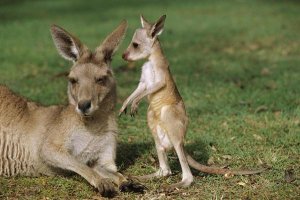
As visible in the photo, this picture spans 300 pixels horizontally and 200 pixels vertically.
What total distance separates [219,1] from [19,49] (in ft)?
30.2

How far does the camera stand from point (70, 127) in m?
4.22

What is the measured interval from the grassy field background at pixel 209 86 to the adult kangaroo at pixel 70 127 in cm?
14

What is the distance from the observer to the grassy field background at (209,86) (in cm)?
418

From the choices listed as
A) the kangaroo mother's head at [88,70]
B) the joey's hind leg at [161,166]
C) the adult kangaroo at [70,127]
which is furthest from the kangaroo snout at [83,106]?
the joey's hind leg at [161,166]

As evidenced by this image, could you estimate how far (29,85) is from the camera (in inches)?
301

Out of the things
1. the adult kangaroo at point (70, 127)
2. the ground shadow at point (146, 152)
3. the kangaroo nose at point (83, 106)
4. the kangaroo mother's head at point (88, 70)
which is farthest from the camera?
the ground shadow at point (146, 152)

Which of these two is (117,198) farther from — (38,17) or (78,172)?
(38,17)

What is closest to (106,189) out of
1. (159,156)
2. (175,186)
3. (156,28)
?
(175,186)

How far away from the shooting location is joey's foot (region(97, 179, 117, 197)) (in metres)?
3.91

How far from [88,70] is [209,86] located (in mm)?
3501

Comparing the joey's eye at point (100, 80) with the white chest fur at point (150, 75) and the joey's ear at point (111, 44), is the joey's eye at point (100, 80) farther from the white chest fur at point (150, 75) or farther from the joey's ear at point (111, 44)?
the white chest fur at point (150, 75)

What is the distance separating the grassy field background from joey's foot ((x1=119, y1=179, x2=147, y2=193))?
0.05 m

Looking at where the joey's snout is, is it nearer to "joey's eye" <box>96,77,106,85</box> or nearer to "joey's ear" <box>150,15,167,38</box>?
"joey's eye" <box>96,77,106,85</box>

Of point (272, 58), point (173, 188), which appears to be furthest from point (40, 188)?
point (272, 58)
